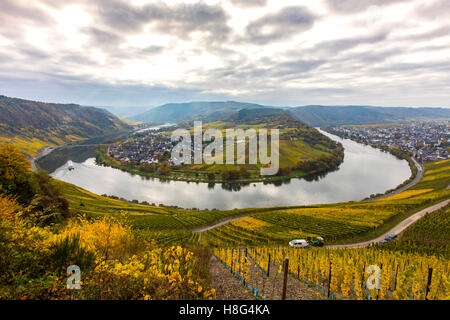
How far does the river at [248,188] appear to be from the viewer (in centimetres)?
5634

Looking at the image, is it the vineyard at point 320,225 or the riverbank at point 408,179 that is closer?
the vineyard at point 320,225

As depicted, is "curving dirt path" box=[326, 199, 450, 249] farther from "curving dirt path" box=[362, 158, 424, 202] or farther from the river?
the river

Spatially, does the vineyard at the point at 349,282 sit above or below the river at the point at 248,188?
above

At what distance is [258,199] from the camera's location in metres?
57.2

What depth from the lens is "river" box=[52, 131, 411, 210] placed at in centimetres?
5634

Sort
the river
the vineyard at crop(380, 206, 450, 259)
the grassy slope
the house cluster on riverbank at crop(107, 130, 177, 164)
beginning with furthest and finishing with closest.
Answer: the house cluster on riverbank at crop(107, 130, 177, 164)
the river
the grassy slope
the vineyard at crop(380, 206, 450, 259)

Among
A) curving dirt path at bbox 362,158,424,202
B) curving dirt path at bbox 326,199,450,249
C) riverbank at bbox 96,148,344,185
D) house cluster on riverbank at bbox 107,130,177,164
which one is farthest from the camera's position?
house cluster on riverbank at bbox 107,130,177,164

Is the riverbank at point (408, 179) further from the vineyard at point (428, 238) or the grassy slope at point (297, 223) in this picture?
the vineyard at point (428, 238)

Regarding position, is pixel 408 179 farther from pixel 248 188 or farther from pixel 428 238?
pixel 428 238

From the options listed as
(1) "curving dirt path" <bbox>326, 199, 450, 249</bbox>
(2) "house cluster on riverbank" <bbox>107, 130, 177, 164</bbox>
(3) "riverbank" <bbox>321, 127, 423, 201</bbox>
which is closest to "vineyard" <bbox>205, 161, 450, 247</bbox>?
(1) "curving dirt path" <bbox>326, 199, 450, 249</bbox>

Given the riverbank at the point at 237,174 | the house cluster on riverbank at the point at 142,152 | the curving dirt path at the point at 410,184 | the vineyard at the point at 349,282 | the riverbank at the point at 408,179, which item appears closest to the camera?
the vineyard at the point at 349,282

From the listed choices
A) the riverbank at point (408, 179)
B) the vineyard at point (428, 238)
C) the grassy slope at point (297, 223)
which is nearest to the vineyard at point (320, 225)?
the grassy slope at point (297, 223)

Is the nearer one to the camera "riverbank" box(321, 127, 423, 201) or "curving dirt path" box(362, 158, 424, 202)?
"curving dirt path" box(362, 158, 424, 202)

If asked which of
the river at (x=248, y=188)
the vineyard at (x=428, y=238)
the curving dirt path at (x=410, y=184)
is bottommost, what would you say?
the river at (x=248, y=188)
